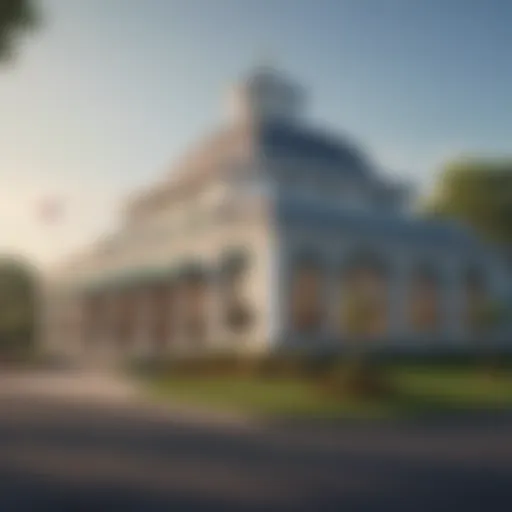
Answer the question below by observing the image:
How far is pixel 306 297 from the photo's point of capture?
5.38 m

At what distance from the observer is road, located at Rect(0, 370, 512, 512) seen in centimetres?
480

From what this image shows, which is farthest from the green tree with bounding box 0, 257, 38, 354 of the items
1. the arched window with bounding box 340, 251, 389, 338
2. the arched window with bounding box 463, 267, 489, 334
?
the arched window with bounding box 463, 267, 489, 334

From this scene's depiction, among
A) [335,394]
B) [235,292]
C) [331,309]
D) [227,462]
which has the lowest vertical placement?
[227,462]

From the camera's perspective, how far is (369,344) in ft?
16.6

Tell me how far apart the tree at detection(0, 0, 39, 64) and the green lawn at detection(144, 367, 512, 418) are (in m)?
2.49

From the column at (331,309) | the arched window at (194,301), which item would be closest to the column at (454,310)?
the column at (331,309)

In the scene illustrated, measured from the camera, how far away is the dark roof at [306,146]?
4590mm

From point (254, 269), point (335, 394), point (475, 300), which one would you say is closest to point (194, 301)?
point (254, 269)

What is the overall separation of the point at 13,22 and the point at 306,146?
7.65 feet

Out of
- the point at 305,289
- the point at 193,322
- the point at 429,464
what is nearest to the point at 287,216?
the point at 305,289

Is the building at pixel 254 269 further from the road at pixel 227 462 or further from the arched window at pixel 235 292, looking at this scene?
the road at pixel 227 462

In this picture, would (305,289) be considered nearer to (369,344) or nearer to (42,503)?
(369,344)

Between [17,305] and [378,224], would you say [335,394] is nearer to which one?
[378,224]

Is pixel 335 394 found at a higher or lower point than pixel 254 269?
lower
